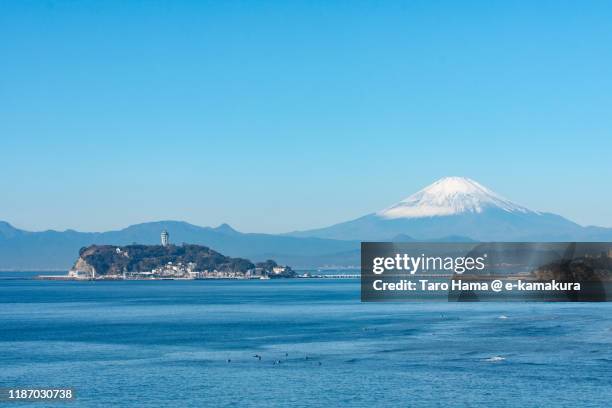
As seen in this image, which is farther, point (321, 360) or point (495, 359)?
point (321, 360)

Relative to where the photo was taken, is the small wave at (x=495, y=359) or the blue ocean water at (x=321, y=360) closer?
the blue ocean water at (x=321, y=360)

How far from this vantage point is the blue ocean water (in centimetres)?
5344

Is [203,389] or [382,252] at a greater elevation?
[382,252]

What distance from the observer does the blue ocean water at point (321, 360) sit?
53438 mm

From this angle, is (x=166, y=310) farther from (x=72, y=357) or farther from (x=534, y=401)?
(x=534, y=401)

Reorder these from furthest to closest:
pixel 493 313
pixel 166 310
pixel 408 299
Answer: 1. pixel 408 299
2. pixel 166 310
3. pixel 493 313

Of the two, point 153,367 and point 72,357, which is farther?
point 72,357

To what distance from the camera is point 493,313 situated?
12112 cm

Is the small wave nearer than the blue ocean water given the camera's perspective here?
No

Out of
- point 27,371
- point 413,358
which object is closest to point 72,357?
point 27,371

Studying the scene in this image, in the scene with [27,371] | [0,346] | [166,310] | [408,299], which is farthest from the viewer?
[408,299]

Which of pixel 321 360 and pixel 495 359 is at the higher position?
pixel 495 359

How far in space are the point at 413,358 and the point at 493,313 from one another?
5540 centimetres

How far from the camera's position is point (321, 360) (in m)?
68.2
